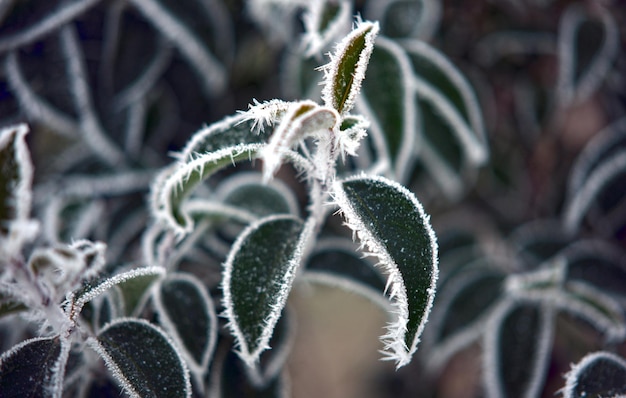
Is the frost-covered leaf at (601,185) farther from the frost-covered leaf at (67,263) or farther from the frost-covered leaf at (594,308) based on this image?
the frost-covered leaf at (67,263)

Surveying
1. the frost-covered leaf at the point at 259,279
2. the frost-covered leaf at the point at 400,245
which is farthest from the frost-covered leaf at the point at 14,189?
the frost-covered leaf at the point at 400,245

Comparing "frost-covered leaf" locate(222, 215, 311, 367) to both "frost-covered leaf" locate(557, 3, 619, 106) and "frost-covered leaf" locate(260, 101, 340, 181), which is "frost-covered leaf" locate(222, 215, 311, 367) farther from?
"frost-covered leaf" locate(557, 3, 619, 106)

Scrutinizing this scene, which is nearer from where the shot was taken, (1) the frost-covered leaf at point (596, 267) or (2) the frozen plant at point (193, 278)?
(2) the frozen plant at point (193, 278)

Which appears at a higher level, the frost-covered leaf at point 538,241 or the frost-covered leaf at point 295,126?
the frost-covered leaf at point 538,241

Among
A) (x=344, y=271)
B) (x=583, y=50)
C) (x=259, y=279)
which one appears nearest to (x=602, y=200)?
(x=583, y=50)

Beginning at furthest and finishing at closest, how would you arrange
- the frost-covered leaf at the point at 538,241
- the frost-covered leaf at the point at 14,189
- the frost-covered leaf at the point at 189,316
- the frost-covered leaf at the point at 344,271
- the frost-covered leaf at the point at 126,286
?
the frost-covered leaf at the point at 538,241 → the frost-covered leaf at the point at 344,271 → the frost-covered leaf at the point at 189,316 → the frost-covered leaf at the point at 126,286 → the frost-covered leaf at the point at 14,189

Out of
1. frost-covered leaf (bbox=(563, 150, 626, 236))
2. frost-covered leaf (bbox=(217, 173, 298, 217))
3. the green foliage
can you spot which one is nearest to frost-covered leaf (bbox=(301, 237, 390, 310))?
the green foliage

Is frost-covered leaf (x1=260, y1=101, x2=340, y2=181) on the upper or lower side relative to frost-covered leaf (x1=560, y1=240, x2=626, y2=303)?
lower
